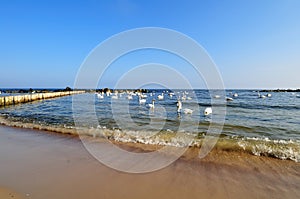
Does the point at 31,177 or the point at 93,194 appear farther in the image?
the point at 31,177

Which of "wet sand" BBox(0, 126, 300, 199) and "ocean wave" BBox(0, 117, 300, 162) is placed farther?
"ocean wave" BBox(0, 117, 300, 162)

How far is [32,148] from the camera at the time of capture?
22.6 ft

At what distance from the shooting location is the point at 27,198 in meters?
3.54

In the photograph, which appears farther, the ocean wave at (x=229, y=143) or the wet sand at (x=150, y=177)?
the ocean wave at (x=229, y=143)

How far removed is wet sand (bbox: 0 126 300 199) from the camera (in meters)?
3.88

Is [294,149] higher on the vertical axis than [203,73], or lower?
lower

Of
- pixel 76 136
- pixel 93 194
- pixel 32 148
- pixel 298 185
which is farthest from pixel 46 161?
pixel 298 185

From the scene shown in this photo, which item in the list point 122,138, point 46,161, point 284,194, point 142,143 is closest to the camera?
point 284,194

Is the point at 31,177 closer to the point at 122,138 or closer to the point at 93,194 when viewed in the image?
the point at 93,194

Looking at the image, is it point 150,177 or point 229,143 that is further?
point 229,143

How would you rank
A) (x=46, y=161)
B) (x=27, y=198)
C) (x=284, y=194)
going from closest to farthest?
(x=27, y=198), (x=284, y=194), (x=46, y=161)

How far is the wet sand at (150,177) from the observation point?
3.88 meters

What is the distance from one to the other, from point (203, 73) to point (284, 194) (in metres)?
4.57

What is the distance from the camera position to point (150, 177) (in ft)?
15.2
